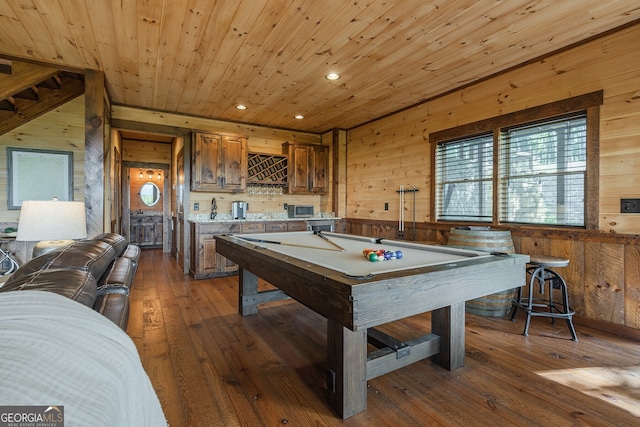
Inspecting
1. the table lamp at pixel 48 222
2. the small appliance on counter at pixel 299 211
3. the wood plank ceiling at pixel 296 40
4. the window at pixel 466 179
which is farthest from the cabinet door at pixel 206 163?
the window at pixel 466 179

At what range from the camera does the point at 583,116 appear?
287 centimetres

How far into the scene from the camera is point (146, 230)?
7.88 meters

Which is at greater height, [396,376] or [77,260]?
[77,260]

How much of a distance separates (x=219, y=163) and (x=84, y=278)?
4099 mm

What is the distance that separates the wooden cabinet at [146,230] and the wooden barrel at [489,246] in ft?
23.7

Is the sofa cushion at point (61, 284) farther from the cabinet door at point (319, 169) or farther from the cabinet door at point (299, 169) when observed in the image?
the cabinet door at point (319, 169)

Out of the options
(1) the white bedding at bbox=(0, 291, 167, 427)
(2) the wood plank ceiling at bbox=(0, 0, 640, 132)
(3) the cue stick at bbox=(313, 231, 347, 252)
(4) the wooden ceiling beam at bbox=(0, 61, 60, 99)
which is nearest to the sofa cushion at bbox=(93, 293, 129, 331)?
(1) the white bedding at bbox=(0, 291, 167, 427)

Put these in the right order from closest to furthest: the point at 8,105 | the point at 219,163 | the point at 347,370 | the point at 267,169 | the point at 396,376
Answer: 1. the point at 347,370
2. the point at 396,376
3. the point at 8,105
4. the point at 219,163
5. the point at 267,169

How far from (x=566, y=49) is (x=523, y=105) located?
555 millimetres

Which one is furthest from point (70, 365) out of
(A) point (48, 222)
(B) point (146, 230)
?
(B) point (146, 230)

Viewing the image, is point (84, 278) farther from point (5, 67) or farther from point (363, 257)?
point (5, 67)

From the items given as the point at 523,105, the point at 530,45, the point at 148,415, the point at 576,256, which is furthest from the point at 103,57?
the point at 576,256

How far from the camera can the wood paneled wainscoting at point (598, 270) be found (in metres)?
2.61

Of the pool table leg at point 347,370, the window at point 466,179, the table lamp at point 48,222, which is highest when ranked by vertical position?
the window at point 466,179
